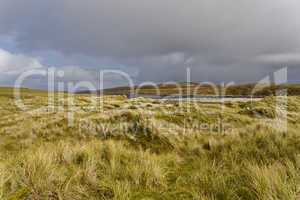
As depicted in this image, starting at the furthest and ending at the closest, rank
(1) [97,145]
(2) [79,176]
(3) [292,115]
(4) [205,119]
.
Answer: (3) [292,115] < (4) [205,119] < (1) [97,145] < (2) [79,176]

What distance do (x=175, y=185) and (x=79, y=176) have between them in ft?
5.65

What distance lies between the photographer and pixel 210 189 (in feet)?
14.9

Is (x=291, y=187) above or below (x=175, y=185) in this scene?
above

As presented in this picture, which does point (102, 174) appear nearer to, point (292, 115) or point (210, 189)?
point (210, 189)

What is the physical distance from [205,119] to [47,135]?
334 inches

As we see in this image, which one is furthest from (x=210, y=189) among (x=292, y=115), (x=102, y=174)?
(x=292, y=115)

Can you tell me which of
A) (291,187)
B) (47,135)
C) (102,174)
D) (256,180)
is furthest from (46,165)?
(47,135)

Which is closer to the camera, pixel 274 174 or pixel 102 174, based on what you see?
pixel 274 174

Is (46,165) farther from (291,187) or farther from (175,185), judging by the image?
(291,187)

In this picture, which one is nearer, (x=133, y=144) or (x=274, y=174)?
(x=274, y=174)

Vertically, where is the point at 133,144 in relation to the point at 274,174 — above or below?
below

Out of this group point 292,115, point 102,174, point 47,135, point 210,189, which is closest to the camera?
point 210,189

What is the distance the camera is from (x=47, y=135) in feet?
47.1

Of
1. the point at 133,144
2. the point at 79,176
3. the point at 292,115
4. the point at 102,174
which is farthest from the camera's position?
the point at 292,115
